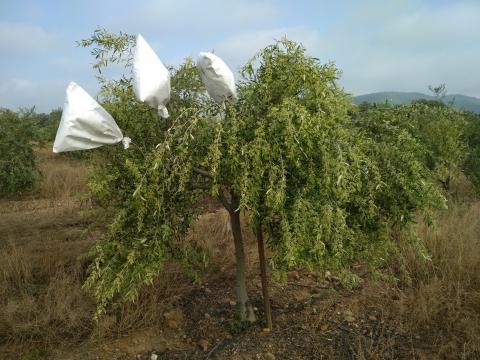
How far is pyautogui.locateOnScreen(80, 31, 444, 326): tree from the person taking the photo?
8.16 feet

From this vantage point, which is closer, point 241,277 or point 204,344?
point 204,344

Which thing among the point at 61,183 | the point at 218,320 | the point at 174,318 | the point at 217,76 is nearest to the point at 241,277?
the point at 218,320

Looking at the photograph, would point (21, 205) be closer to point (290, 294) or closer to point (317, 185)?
point (290, 294)

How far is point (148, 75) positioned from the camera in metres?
2.51

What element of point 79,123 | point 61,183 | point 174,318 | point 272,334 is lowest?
point 272,334

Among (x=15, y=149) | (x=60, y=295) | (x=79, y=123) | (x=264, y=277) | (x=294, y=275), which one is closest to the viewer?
(x=79, y=123)

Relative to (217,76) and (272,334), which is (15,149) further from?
(217,76)

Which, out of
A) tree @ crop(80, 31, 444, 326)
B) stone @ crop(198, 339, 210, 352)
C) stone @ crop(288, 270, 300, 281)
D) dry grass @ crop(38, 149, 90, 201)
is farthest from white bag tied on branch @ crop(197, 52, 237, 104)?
dry grass @ crop(38, 149, 90, 201)

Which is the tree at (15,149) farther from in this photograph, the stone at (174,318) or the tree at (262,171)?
the tree at (262,171)

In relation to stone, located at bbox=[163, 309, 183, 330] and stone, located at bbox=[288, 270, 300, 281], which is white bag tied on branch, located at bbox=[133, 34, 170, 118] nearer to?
stone, located at bbox=[163, 309, 183, 330]

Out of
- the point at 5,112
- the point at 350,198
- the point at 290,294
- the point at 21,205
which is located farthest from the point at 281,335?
the point at 21,205

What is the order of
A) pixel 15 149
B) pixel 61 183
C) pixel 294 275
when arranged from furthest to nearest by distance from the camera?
pixel 61 183
pixel 15 149
pixel 294 275

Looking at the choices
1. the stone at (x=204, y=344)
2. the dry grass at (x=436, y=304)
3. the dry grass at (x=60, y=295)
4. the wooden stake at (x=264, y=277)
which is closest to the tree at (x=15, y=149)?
the dry grass at (x=60, y=295)

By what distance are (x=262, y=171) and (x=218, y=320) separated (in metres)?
1.96
